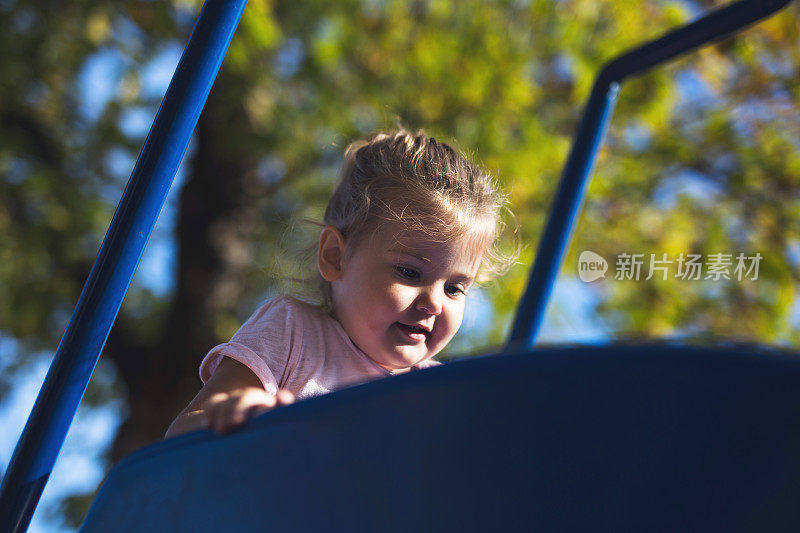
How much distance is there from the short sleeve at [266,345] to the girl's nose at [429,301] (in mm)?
122

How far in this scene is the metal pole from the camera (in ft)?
1.82

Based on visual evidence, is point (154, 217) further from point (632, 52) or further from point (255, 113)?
point (255, 113)

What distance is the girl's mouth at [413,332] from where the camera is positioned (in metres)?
0.77

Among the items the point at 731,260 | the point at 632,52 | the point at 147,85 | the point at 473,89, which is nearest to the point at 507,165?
the point at 473,89

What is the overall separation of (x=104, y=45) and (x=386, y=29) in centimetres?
92

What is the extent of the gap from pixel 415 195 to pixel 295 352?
20 centimetres

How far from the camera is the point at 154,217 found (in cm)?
60

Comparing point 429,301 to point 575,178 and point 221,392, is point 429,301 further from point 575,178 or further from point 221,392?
point 575,178

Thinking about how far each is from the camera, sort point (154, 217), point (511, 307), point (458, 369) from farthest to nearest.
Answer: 1. point (511, 307)
2. point (154, 217)
3. point (458, 369)

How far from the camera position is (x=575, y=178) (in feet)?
3.22

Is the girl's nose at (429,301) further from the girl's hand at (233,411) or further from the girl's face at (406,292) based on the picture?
the girl's hand at (233,411)

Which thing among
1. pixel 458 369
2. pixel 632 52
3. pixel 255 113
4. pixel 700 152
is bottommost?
pixel 458 369
